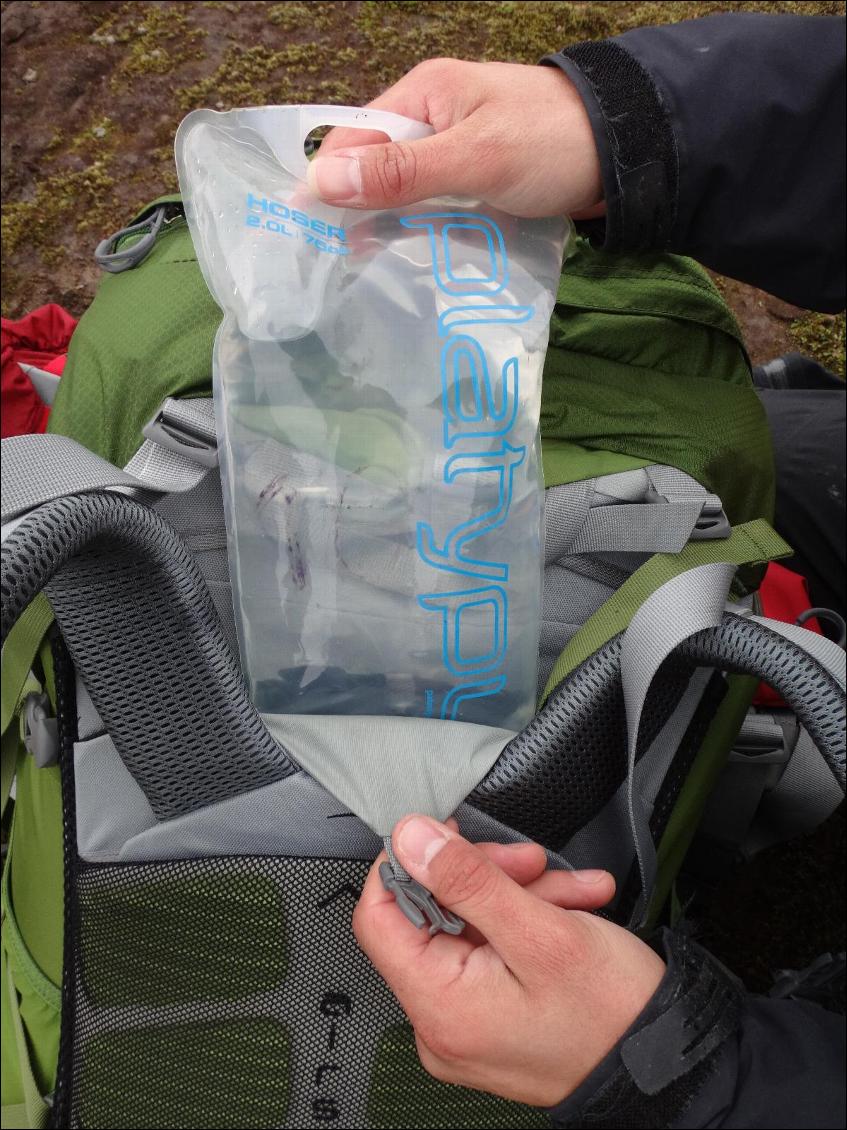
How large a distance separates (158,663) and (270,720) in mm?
117

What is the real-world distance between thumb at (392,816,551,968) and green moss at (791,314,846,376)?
140 centimetres

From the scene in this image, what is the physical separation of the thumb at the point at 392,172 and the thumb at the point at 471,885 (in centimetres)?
52

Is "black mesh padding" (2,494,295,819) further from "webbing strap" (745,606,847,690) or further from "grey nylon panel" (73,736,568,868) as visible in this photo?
"webbing strap" (745,606,847,690)

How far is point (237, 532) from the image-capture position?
0.80 m

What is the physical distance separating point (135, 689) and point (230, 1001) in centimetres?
30

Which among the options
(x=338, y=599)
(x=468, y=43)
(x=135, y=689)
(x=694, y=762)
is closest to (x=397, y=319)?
(x=338, y=599)

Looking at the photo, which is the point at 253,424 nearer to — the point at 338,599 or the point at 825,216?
the point at 338,599

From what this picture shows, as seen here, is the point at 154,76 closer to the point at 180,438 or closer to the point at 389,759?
the point at 180,438

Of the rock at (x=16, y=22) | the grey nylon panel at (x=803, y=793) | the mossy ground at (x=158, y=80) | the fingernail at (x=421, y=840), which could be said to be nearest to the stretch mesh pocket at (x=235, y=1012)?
the fingernail at (x=421, y=840)

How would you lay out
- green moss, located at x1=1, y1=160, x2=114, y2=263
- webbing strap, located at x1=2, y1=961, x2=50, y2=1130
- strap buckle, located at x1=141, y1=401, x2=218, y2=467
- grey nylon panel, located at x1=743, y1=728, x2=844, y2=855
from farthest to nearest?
green moss, located at x1=1, y1=160, x2=114, y2=263 → grey nylon panel, located at x1=743, y1=728, x2=844, y2=855 → webbing strap, located at x1=2, y1=961, x2=50, y2=1130 → strap buckle, located at x1=141, y1=401, x2=218, y2=467

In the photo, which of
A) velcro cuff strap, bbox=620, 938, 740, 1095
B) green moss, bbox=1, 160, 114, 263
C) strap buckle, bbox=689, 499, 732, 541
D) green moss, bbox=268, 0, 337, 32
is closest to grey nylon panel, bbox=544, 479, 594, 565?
strap buckle, bbox=689, 499, 732, 541

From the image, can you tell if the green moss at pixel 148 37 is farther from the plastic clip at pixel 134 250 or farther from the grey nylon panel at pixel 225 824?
the grey nylon panel at pixel 225 824

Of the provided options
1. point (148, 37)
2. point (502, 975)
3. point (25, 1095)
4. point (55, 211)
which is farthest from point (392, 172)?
point (148, 37)

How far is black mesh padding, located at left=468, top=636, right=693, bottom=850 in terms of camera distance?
74cm
